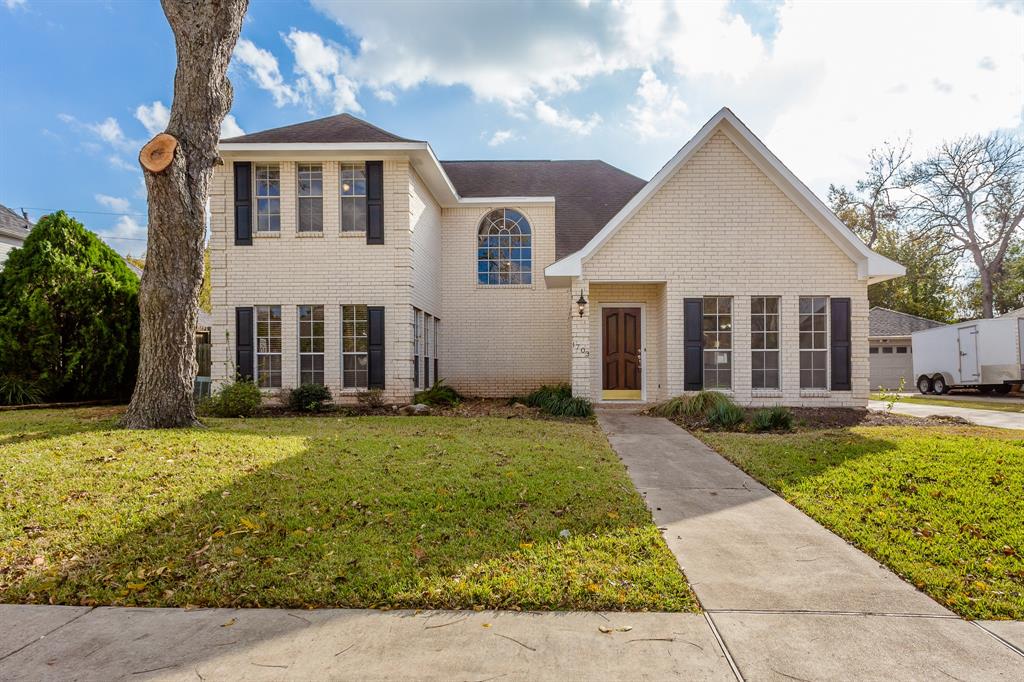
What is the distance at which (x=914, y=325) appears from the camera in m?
24.5

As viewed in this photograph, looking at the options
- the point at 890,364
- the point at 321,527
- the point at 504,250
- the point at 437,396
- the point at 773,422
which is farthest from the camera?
the point at 890,364

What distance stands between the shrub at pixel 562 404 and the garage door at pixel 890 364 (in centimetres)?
1783

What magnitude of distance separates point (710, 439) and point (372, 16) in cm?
1069

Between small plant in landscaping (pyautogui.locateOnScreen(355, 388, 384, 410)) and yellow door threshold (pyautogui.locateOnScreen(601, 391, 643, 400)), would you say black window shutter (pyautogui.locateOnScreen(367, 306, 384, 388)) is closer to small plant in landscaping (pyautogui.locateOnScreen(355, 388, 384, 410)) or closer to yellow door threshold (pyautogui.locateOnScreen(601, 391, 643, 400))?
small plant in landscaping (pyautogui.locateOnScreen(355, 388, 384, 410))

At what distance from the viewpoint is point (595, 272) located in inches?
457

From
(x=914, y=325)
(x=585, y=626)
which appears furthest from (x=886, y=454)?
(x=914, y=325)

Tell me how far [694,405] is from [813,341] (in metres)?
3.33

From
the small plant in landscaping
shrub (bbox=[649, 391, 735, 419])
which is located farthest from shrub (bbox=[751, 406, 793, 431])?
the small plant in landscaping

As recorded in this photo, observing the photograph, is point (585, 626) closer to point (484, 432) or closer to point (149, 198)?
point (484, 432)

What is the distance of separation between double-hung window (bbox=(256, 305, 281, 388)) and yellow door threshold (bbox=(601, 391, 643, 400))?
7.77m

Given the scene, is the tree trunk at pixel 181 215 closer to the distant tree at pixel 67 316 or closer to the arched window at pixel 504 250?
the distant tree at pixel 67 316

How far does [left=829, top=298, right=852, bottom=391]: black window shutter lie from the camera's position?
11.4 metres

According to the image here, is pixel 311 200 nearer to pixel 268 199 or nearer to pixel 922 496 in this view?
pixel 268 199

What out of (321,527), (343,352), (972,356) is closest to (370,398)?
(343,352)
